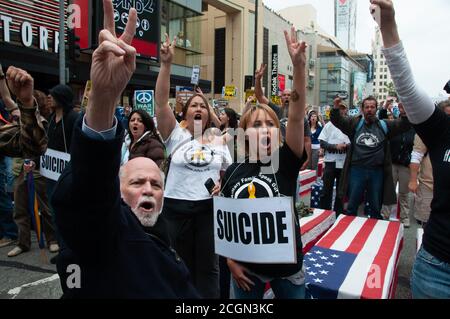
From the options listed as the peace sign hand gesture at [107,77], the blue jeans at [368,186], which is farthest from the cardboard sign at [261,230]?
the blue jeans at [368,186]

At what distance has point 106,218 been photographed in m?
1.13

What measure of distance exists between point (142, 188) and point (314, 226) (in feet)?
10.1

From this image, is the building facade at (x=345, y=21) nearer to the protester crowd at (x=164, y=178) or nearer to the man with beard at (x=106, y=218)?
the protester crowd at (x=164, y=178)

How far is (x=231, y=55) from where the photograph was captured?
28.6m

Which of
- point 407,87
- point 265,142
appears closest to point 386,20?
point 407,87

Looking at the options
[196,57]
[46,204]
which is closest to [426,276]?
[46,204]

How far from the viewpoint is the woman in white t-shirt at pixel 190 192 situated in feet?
9.37

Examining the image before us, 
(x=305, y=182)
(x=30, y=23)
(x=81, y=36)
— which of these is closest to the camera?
(x=305, y=182)

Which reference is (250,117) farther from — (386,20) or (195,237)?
(195,237)

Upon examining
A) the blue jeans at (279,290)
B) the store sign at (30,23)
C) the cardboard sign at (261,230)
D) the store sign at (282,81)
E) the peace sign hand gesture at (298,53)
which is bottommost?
the blue jeans at (279,290)

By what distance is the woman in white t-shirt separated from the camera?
2.86 m

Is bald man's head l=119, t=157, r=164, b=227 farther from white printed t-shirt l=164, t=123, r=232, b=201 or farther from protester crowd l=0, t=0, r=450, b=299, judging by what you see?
white printed t-shirt l=164, t=123, r=232, b=201

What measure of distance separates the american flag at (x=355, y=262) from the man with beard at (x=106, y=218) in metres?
1.77

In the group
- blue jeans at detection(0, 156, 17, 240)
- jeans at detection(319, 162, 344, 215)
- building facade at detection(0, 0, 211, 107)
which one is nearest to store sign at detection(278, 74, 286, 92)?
building facade at detection(0, 0, 211, 107)
